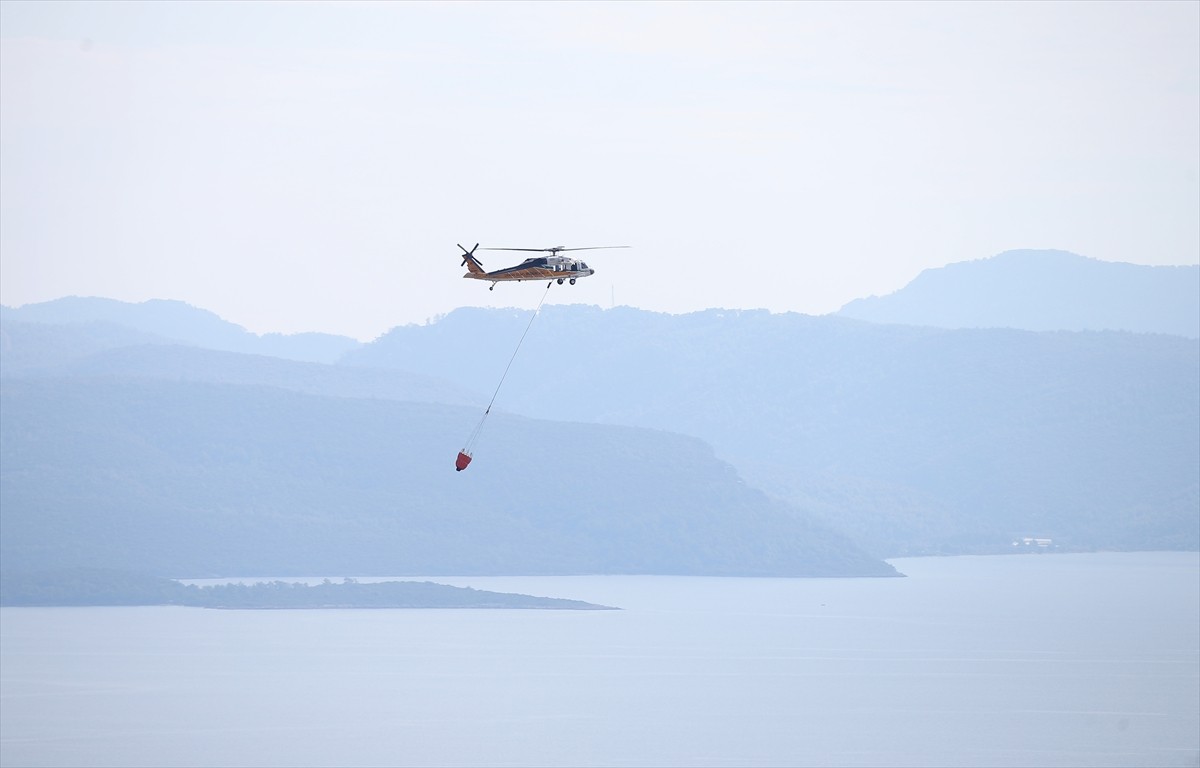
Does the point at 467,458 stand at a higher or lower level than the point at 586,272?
lower

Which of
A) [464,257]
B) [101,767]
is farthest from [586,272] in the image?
[101,767]

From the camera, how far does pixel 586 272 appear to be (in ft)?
259

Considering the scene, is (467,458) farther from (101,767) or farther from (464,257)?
(101,767)

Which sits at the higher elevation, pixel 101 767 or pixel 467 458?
pixel 467 458

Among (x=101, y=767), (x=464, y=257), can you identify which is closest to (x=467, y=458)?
(x=464, y=257)

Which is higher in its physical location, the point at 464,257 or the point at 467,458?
the point at 464,257

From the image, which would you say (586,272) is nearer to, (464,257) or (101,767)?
(464,257)

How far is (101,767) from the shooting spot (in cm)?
19938

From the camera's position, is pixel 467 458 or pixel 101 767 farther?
pixel 101 767

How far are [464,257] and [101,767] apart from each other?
138 metres

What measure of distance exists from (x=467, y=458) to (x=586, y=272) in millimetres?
9426

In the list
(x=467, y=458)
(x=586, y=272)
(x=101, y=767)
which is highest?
(x=586, y=272)

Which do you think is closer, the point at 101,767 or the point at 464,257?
the point at 464,257

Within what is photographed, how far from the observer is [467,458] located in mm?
76938
